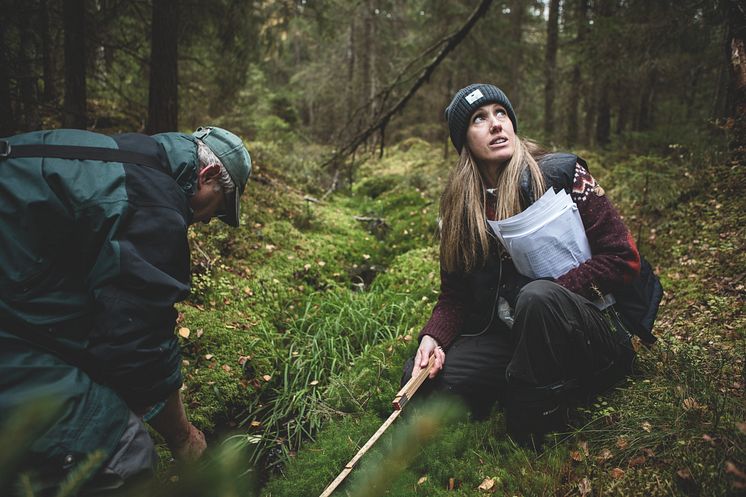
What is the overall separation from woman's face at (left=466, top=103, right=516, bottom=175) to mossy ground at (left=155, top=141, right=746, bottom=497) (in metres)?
1.45

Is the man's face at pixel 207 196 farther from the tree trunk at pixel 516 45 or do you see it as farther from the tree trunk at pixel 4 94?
the tree trunk at pixel 516 45

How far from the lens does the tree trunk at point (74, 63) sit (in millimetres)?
4262

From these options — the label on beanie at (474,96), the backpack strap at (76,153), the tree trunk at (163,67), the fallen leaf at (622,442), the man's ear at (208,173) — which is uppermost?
the tree trunk at (163,67)

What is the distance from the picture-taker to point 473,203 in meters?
2.88

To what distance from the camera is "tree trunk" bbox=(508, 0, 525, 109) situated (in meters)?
14.4

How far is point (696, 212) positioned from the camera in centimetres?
480

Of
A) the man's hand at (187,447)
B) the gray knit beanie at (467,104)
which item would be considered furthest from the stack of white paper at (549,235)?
the man's hand at (187,447)

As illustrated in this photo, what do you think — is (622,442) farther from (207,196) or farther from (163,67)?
(163,67)

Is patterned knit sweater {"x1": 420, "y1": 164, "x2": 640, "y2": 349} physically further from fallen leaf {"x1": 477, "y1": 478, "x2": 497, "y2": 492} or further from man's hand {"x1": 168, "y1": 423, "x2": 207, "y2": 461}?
man's hand {"x1": 168, "y1": 423, "x2": 207, "y2": 461}

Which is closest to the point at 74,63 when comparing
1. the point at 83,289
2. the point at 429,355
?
the point at 83,289

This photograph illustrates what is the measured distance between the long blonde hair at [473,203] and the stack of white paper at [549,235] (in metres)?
0.16

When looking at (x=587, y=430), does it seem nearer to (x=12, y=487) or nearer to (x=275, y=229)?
(x=12, y=487)

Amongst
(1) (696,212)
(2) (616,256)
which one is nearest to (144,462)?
(2) (616,256)

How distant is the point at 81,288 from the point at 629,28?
8.80 metres
